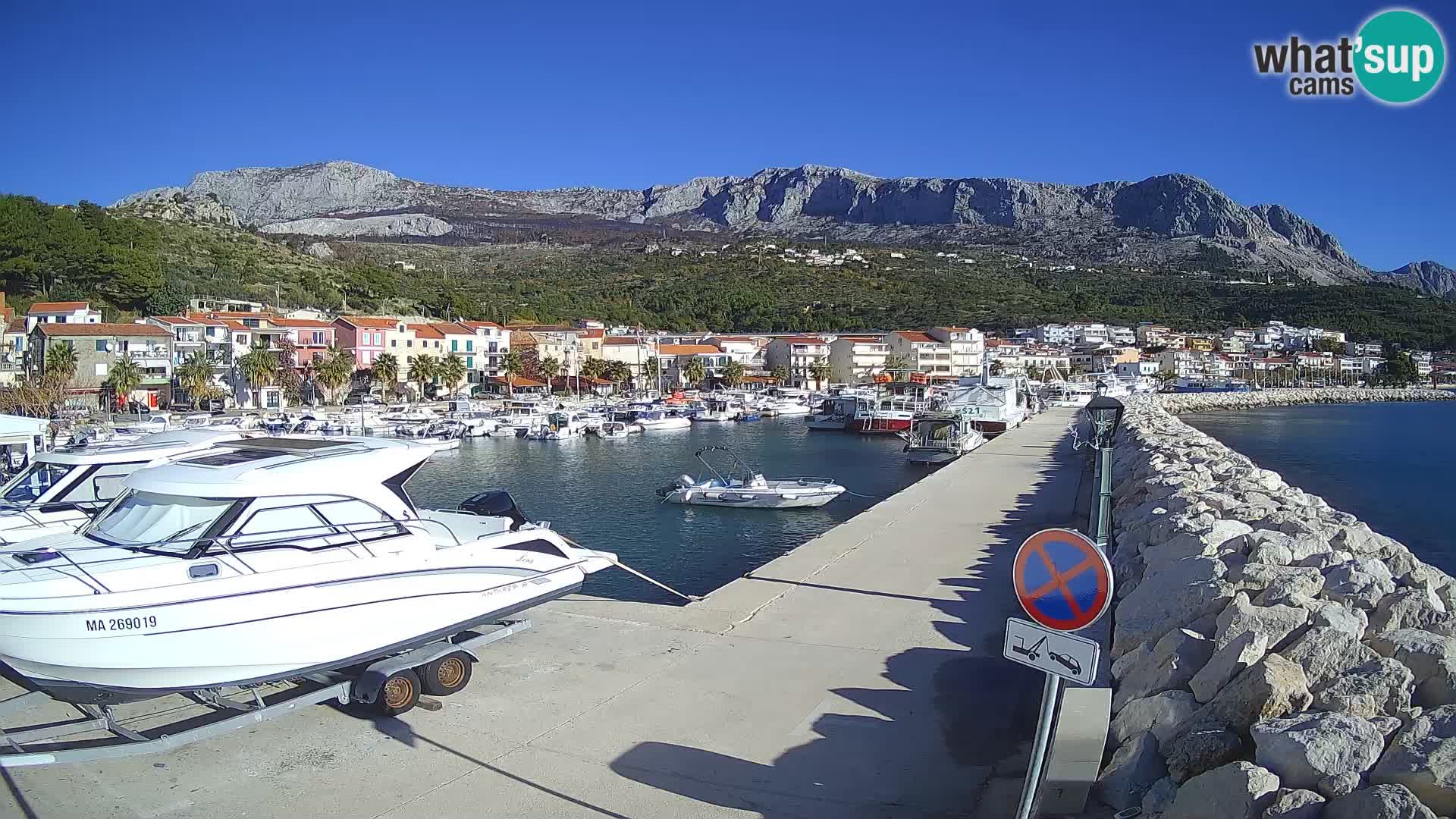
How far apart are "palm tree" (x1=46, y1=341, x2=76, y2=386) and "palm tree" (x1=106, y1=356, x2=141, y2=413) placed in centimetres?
218

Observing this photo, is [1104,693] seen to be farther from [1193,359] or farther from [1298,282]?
[1298,282]

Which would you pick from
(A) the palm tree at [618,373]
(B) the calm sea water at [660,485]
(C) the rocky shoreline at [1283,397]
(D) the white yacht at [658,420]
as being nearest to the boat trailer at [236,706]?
(B) the calm sea water at [660,485]

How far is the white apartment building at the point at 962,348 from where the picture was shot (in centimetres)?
9981

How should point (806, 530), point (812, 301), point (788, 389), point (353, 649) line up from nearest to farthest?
1. point (353, 649)
2. point (806, 530)
3. point (788, 389)
4. point (812, 301)

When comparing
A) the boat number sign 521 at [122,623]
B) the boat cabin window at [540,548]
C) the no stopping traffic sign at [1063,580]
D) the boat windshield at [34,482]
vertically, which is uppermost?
the no stopping traffic sign at [1063,580]

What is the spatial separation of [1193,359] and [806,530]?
11493 centimetres

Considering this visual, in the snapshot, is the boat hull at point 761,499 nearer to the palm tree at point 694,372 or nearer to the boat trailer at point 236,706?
the boat trailer at point 236,706

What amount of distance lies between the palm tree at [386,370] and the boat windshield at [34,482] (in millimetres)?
59399

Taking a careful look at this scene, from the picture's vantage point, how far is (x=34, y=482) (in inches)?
497

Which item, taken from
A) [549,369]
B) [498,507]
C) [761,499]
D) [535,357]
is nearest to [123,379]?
[535,357]

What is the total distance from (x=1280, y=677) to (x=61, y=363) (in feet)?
209

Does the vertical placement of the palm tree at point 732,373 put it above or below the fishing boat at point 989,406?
above

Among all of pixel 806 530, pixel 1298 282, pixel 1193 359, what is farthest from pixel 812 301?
pixel 806 530

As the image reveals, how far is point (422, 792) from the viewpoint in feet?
19.6
